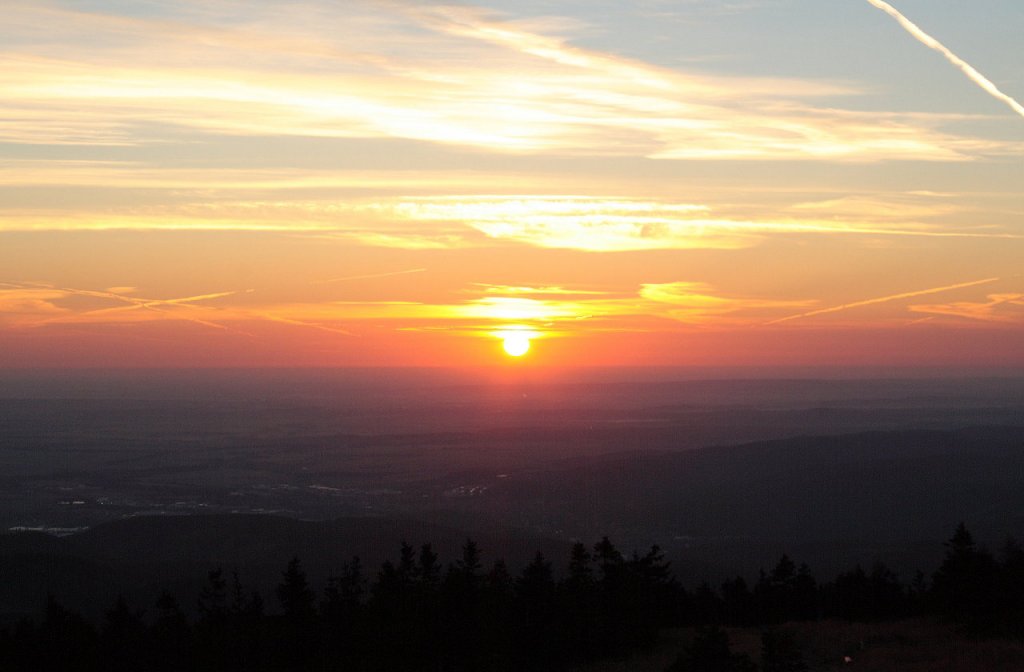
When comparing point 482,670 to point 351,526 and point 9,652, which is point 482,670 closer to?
point 9,652

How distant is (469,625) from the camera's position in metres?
41.4

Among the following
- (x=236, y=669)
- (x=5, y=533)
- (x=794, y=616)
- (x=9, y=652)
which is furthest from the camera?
(x=5, y=533)

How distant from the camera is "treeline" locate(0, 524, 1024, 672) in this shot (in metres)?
38.8

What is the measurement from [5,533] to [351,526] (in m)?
50.5

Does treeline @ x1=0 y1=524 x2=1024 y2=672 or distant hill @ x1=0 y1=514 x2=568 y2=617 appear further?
distant hill @ x1=0 y1=514 x2=568 y2=617

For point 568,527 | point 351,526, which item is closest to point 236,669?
point 351,526

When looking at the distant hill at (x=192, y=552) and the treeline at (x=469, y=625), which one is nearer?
the treeline at (x=469, y=625)

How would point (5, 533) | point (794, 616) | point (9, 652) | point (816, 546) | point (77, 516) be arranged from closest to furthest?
point (9, 652), point (794, 616), point (5, 533), point (816, 546), point (77, 516)

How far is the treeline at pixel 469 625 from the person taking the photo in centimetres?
3878

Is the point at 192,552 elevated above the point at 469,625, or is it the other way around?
the point at 469,625

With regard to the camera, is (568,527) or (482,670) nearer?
(482,670)

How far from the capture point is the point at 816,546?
573ft

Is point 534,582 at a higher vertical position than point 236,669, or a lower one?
higher

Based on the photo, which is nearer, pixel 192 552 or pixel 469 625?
pixel 469 625
